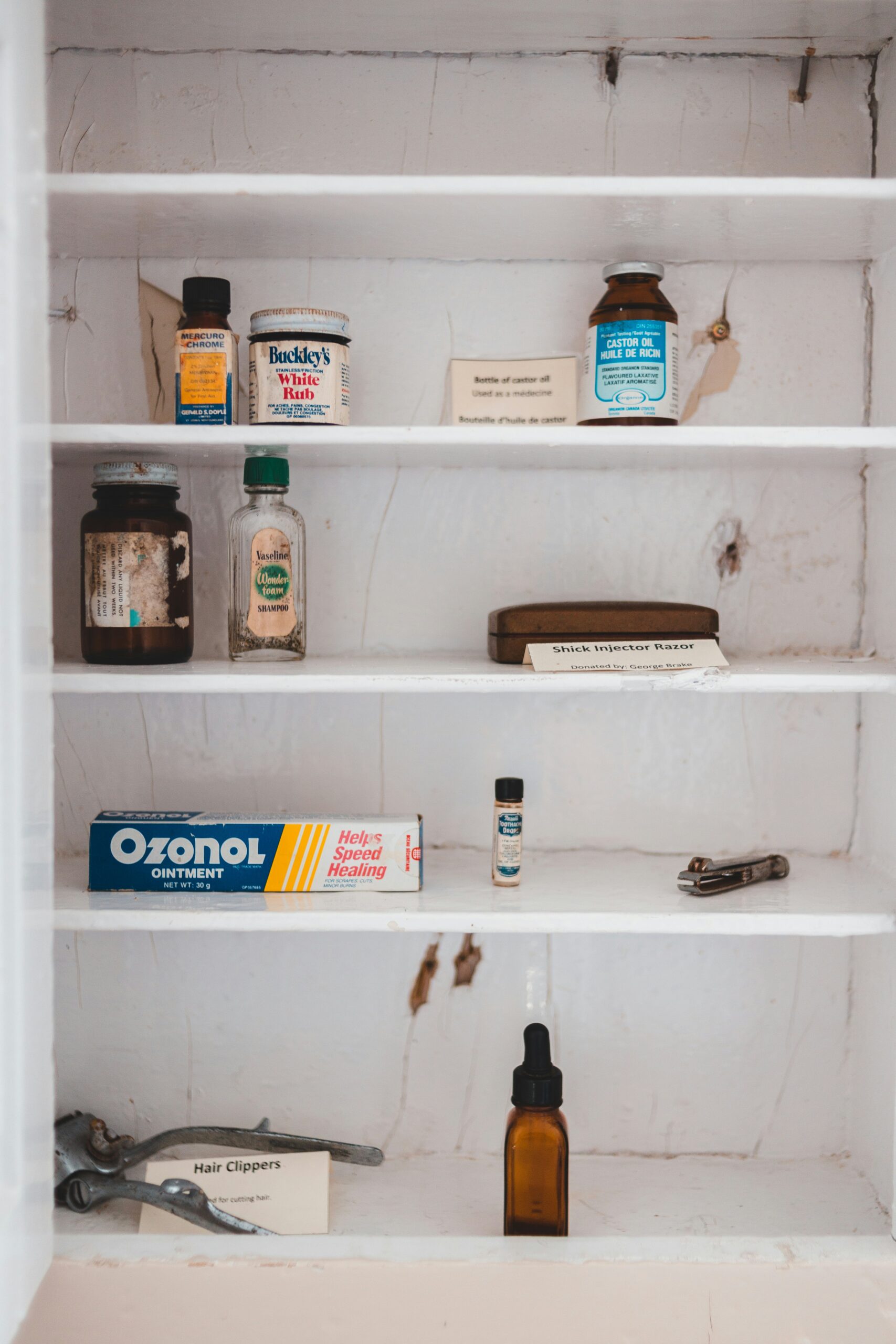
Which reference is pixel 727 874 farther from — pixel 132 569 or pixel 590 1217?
pixel 132 569

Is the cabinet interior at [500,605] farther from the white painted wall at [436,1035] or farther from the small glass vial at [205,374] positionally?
the small glass vial at [205,374]

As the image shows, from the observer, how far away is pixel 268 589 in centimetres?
116

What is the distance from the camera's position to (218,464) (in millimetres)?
1235

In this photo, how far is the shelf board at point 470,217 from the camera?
1.00m

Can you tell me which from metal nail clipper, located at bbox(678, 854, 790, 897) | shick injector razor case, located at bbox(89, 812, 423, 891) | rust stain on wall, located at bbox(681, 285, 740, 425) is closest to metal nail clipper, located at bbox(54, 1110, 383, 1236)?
shick injector razor case, located at bbox(89, 812, 423, 891)

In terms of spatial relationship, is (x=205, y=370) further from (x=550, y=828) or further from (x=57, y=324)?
(x=550, y=828)

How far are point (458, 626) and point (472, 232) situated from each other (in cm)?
43

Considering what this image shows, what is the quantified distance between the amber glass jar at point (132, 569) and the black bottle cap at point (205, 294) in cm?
17

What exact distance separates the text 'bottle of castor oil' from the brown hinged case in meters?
0.19

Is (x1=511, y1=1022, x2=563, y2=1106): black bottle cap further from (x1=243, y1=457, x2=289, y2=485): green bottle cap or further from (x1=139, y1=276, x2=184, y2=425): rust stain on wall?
(x1=139, y1=276, x2=184, y2=425): rust stain on wall

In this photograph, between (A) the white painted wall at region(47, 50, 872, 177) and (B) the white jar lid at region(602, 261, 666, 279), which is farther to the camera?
(A) the white painted wall at region(47, 50, 872, 177)

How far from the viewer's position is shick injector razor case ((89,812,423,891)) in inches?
43.9

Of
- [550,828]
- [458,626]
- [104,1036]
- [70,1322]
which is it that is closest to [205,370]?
[458,626]

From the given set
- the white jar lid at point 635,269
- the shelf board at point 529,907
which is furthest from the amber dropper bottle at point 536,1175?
the white jar lid at point 635,269
